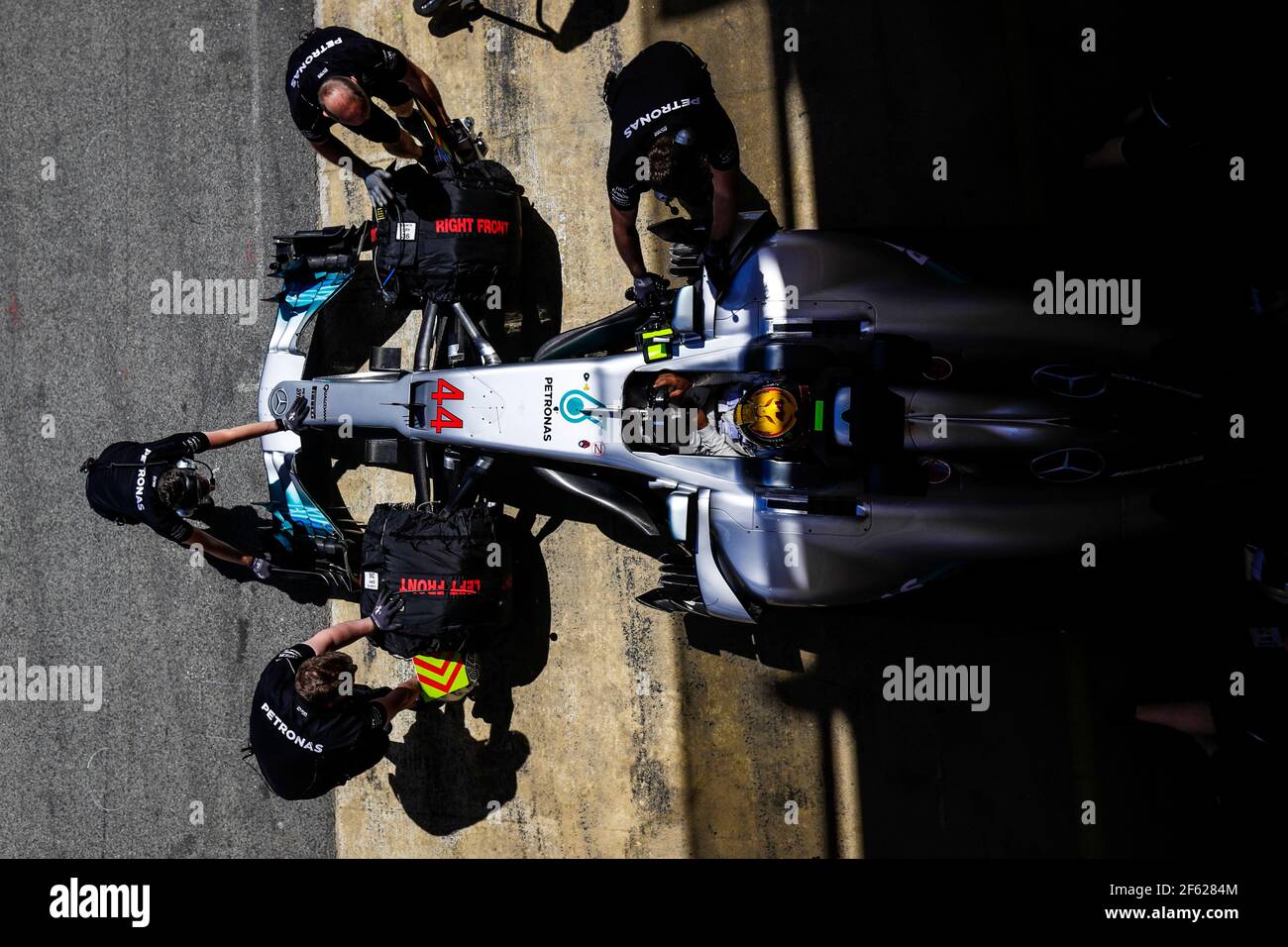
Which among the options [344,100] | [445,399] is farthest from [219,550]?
[344,100]

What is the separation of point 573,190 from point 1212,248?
375cm

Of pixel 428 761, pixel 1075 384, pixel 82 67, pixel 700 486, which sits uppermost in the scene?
pixel 82 67

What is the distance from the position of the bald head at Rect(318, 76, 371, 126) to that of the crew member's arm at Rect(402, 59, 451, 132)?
398mm

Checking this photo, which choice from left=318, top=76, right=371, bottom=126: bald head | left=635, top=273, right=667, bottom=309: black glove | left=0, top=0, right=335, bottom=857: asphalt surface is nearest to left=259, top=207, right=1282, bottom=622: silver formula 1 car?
left=635, top=273, right=667, bottom=309: black glove

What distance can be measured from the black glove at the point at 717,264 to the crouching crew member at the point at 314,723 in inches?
96.9

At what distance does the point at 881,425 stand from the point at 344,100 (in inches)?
131

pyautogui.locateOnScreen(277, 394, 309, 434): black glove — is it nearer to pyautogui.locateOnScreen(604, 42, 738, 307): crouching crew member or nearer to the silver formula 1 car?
the silver formula 1 car

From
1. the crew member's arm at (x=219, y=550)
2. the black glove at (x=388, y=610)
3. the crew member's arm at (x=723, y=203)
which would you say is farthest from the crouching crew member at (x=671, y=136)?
the crew member's arm at (x=219, y=550)

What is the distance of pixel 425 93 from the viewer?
474cm

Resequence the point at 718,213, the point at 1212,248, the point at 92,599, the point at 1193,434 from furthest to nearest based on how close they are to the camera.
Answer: the point at 92,599 < the point at 1212,248 < the point at 718,213 < the point at 1193,434

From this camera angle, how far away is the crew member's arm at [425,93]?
468cm
